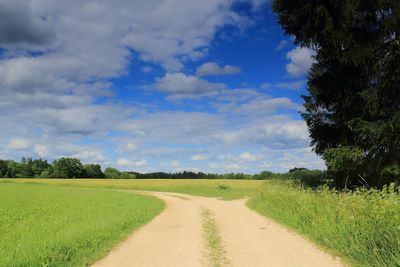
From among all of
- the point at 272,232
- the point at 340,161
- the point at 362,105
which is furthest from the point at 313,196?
the point at 362,105

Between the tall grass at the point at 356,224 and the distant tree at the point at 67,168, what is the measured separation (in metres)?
139

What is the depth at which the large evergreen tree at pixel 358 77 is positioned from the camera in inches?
710

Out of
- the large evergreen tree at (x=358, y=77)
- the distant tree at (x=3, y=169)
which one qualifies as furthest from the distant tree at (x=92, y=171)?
the large evergreen tree at (x=358, y=77)

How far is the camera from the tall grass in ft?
26.8

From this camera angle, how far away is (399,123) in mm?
17562

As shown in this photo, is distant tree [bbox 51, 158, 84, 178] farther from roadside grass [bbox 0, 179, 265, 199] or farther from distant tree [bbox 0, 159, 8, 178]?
roadside grass [bbox 0, 179, 265, 199]

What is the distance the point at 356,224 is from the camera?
33.6 feet

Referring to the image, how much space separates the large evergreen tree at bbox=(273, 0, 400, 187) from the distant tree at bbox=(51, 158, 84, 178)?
440ft

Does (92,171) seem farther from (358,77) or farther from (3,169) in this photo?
(358,77)

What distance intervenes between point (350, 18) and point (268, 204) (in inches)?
380

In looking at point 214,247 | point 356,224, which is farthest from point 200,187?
point 356,224

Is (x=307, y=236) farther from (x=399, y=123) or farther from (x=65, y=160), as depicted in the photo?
(x=65, y=160)

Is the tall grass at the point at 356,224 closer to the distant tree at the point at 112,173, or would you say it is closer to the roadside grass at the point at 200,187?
the roadside grass at the point at 200,187

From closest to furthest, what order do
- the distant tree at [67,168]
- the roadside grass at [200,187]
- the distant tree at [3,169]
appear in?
the roadside grass at [200,187] < the distant tree at [67,168] < the distant tree at [3,169]
